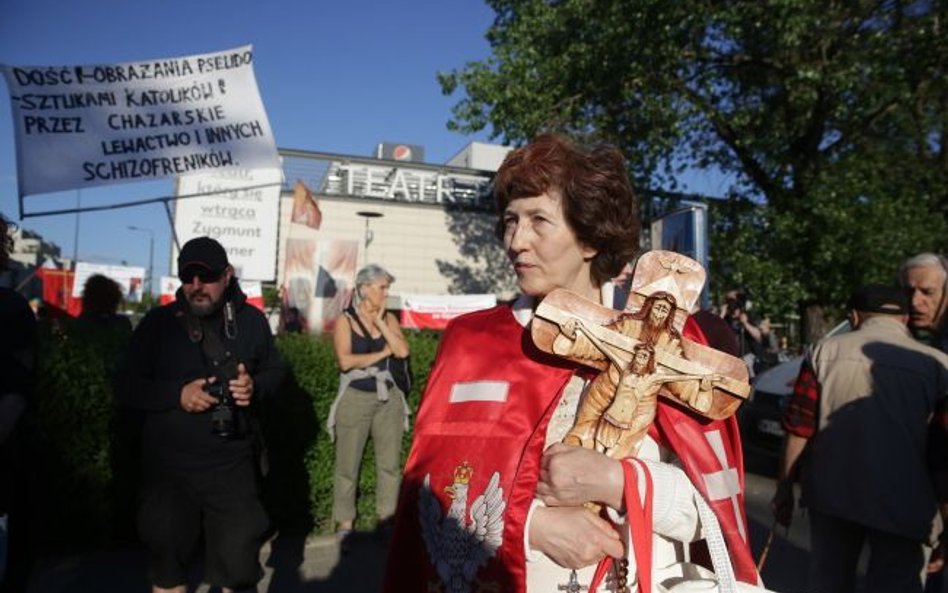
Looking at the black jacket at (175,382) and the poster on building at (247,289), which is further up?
the poster on building at (247,289)

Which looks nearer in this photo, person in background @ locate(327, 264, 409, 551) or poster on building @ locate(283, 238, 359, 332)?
person in background @ locate(327, 264, 409, 551)

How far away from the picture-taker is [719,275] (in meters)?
15.2

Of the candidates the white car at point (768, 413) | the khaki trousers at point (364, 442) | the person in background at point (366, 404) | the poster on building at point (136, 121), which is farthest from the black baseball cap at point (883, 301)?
the white car at point (768, 413)

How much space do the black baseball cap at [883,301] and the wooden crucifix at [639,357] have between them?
2402 mm

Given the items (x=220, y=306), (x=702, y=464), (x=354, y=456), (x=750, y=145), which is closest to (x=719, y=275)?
(x=750, y=145)

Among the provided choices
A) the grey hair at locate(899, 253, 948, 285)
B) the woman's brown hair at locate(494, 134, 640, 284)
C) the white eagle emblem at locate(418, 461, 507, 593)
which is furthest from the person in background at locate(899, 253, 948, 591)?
the white eagle emblem at locate(418, 461, 507, 593)

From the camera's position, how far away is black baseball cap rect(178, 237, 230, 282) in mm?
3424

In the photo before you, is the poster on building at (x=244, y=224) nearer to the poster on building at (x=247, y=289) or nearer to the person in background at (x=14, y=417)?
the poster on building at (x=247, y=289)

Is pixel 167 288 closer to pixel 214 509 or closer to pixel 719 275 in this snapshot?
pixel 719 275

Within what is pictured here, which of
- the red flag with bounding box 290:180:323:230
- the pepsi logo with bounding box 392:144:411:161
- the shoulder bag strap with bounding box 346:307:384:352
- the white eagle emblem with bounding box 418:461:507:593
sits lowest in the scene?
the white eagle emblem with bounding box 418:461:507:593

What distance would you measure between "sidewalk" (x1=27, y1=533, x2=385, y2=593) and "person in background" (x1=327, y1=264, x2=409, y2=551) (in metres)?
0.22

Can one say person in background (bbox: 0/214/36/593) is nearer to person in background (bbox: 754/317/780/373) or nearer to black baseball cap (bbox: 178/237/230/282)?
black baseball cap (bbox: 178/237/230/282)

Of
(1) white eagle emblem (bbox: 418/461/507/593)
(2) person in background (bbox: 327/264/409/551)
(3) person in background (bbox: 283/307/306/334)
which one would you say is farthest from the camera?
(3) person in background (bbox: 283/307/306/334)

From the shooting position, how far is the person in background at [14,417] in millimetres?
2943
